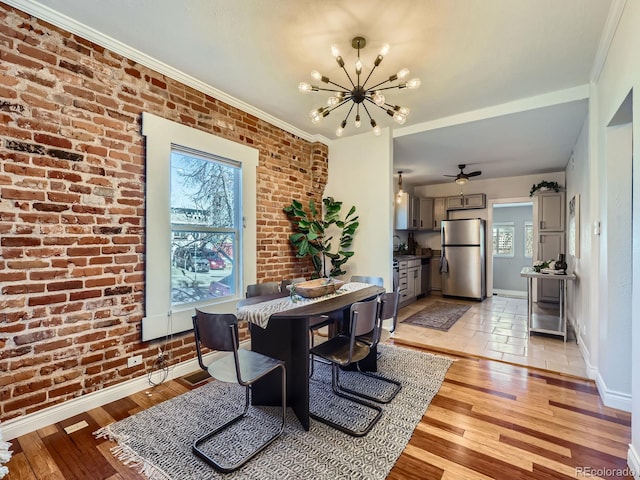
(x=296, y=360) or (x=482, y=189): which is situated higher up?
(x=482, y=189)

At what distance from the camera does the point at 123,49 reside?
94.0 inches

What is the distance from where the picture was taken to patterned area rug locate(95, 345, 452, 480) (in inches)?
64.6

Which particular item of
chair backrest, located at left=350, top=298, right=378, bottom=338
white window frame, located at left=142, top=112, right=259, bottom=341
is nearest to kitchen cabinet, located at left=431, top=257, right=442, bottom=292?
chair backrest, located at left=350, top=298, right=378, bottom=338

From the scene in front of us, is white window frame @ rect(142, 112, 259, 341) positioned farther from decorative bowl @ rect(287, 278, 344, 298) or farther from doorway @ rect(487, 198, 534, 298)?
doorway @ rect(487, 198, 534, 298)

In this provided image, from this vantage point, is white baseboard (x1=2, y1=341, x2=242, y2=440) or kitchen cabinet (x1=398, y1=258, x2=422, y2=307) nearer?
white baseboard (x1=2, y1=341, x2=242, y2=440)

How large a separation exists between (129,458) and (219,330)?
893 millimetres

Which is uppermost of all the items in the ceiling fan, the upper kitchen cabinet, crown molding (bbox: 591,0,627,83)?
crown molding (bbox: 591,0,627,83)

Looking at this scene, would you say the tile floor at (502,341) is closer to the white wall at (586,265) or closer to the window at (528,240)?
the white wall at (586,265)

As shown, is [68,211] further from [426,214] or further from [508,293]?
[508,293]

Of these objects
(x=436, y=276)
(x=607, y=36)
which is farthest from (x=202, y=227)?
(x=436, y=276)

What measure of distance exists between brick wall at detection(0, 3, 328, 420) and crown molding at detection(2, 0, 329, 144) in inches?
2.0

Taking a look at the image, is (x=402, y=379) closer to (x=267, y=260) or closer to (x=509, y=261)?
(x=267, y=260)

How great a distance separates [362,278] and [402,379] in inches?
45.0

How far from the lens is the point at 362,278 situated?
3473 mm
